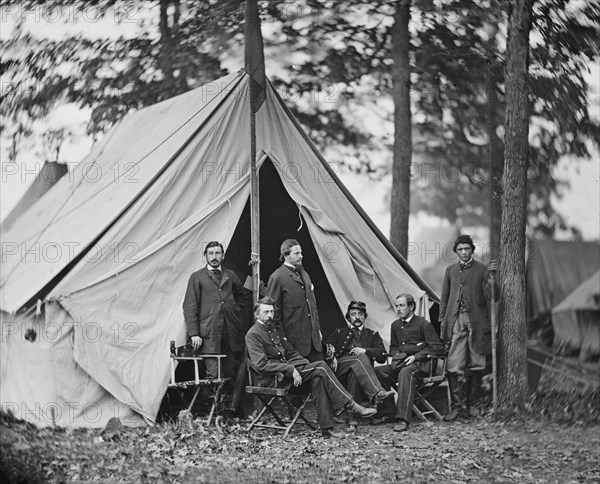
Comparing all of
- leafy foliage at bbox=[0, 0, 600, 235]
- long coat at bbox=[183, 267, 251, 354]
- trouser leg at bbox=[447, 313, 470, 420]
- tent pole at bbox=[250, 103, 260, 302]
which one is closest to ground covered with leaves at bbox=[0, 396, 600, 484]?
trouser leg at bbox=[447, 313, 470, 420]

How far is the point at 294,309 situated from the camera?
732cm

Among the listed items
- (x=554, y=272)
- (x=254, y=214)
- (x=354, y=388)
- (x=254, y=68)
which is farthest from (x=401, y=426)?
(x=554, y=272)

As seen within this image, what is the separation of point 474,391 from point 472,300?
0.85 m

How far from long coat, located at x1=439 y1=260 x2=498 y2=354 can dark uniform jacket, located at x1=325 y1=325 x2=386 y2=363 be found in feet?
2.03

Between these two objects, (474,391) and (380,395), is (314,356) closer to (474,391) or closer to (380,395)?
(380,395)

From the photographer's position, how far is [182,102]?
9.11 metres

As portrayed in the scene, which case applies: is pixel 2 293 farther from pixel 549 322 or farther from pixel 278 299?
pixel 549 322

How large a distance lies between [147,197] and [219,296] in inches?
46.8

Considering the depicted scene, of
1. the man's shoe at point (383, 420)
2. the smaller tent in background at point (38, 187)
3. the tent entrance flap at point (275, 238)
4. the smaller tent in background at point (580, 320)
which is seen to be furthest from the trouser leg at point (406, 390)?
the smaller tent in background at point (38, 187)

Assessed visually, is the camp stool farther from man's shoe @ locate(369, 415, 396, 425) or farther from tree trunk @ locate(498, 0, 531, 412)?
tree trunk @ locate(498, 0, 531, 412)

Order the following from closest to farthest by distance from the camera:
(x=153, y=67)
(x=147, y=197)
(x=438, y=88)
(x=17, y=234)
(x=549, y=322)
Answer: (x=147, y=197)
(x=17, y=234)
(x=438, y=88)
(x=153, y=67)
(x=549, y=322)

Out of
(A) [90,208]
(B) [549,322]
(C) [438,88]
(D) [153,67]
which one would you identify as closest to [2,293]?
(A) [90,208]

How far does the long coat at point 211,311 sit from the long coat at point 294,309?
0.36 m

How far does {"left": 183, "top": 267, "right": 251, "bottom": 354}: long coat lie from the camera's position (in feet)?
23.4
